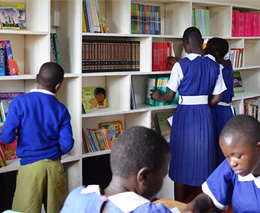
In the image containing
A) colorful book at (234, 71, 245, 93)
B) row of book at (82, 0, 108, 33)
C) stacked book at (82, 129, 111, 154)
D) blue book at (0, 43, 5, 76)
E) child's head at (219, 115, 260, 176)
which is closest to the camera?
child's head at (219, 115, 260, 176)

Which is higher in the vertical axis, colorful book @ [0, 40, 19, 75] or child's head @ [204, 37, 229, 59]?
child's head @ [204, 37, 229, 59]

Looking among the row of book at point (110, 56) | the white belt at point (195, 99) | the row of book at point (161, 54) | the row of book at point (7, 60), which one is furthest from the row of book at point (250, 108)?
the row of book at point (7, 60)

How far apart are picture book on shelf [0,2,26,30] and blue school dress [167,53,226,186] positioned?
127 cm

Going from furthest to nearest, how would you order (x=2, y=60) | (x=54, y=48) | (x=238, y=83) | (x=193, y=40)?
(x=238, y=83)
(x=193, y=40)
(x=54, y=48)
(x=2, y=60)

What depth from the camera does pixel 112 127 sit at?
389 cm

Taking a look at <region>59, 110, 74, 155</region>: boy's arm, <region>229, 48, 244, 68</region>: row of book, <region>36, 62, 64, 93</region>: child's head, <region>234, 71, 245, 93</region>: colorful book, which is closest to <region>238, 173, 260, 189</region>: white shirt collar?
<region>59, 110, 74, 155</region>: boy's arm

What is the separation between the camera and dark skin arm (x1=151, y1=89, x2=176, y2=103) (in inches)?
138

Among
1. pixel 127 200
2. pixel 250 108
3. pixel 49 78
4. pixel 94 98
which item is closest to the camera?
pixel 127 200

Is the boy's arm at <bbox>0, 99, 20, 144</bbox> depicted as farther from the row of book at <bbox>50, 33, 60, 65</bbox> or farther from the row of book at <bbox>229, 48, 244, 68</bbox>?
the row of book at <bbox>229, 48, 244, 68</bbox>

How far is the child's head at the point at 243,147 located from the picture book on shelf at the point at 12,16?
6.77ft

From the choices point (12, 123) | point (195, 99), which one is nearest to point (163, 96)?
point (195, 99)

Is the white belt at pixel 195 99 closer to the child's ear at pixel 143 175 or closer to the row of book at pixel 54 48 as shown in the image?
the row of book at pixel 54 48

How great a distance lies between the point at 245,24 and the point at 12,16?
9.51 ft

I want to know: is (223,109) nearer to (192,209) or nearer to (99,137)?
(99,137)
